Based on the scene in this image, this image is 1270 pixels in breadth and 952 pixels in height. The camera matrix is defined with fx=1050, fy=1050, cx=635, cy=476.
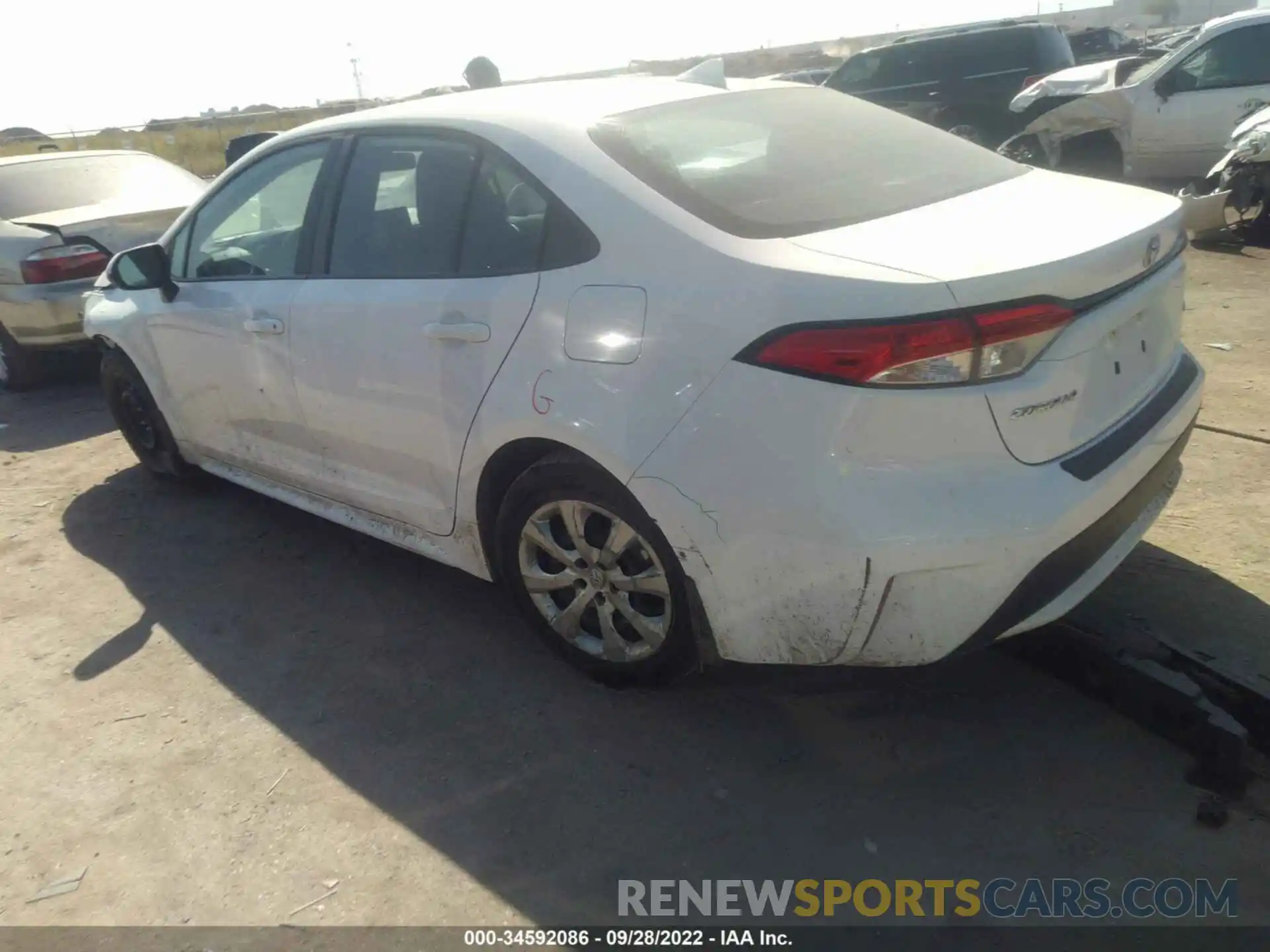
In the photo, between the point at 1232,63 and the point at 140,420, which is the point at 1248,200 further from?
the point at 140,420

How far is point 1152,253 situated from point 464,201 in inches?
76.5

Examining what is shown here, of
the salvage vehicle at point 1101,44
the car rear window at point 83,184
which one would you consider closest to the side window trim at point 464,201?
the car rear window at point 83,184

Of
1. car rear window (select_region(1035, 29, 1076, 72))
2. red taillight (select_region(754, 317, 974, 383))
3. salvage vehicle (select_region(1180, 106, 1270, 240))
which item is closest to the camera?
red taillight (select_region(754, 317, 974, 383))

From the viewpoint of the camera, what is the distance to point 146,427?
510 cm

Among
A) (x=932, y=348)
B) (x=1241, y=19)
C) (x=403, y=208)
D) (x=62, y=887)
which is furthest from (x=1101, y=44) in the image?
(x=62, y=887)

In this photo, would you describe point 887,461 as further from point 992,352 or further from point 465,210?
point 465,210

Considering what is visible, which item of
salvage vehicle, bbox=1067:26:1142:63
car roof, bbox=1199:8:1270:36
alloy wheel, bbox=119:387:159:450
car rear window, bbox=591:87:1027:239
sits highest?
car rear window, bbox=591:87:1027:239

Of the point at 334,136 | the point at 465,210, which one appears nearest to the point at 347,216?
the point at 334,136

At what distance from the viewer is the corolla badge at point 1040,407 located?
2330 mm

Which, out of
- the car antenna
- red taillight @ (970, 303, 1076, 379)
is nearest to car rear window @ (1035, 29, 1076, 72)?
the car antenna

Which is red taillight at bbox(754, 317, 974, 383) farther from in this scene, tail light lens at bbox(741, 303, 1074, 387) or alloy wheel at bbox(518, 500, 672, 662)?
alloy wheel at bbox(518, 500, 672, 662)

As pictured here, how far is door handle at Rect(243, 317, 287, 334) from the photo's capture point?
3.76 m

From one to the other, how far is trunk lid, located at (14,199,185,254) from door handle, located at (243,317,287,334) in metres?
3.39

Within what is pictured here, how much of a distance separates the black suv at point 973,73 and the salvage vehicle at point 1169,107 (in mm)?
2139
